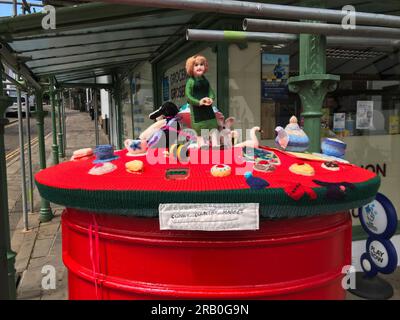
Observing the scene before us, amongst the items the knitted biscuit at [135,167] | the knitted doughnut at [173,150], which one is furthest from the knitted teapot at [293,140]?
the knitted biscuit at [135,167]

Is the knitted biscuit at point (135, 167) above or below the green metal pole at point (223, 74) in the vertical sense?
below

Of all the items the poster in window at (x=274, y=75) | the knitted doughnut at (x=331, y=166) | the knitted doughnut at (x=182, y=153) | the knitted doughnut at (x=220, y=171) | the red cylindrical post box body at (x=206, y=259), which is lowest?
the red cylindrical post box body at (x=206, y=259)

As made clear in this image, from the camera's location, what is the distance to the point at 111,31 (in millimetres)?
4402

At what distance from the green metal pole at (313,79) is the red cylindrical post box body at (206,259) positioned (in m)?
1.09

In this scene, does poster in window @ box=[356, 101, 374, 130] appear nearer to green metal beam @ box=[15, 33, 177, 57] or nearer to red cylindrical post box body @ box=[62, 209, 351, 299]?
Result: green metal beam @ box=[15, 33, 177, 57]

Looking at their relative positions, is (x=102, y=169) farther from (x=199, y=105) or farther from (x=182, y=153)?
(x=199, y=105)

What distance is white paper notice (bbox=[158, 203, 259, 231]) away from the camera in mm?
1701

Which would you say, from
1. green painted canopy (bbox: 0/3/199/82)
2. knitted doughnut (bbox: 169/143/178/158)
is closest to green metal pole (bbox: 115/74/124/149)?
green painted canopy (bbox: 0/3/199/82)

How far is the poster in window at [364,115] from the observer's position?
5.17 m

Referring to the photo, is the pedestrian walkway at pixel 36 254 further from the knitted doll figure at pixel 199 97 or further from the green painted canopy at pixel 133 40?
the green painted canopy at pixel 133 40

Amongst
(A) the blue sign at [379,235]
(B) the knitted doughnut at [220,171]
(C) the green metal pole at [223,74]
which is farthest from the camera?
(C) the green metal pole at [223,74]

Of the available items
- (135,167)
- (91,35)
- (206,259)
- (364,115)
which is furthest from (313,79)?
(91,35)

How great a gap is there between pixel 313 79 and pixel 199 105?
997 mm
